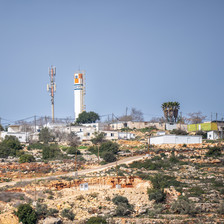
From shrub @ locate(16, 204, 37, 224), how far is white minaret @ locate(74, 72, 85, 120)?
63.1m

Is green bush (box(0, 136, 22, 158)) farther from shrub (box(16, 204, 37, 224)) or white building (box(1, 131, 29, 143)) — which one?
shrub (box(16, 204, 37, 224))

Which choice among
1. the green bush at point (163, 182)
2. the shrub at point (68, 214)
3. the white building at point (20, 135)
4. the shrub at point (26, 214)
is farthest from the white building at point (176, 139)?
the shrub at point (26, 214)

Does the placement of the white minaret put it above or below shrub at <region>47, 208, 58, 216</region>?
above

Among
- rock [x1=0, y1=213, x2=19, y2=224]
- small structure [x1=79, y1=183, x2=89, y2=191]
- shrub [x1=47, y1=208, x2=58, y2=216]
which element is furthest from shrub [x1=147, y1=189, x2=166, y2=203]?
rock [x1=0, y1=213, x2=19, y2=224]

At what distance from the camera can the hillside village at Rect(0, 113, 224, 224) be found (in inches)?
1184

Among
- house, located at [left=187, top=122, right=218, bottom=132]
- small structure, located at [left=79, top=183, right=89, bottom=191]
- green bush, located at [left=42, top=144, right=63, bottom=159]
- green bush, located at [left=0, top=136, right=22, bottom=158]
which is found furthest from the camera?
house, located at [left=187, top=122, right=218, bottom=132]

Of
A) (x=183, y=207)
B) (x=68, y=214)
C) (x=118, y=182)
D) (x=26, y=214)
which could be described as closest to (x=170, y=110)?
(x=118, y=182)

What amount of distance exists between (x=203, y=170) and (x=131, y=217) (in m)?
15.7

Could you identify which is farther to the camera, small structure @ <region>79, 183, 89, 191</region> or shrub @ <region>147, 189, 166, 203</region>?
small structure @ <region>79, 183, 89, 191</region>

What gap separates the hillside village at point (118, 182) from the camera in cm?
3008

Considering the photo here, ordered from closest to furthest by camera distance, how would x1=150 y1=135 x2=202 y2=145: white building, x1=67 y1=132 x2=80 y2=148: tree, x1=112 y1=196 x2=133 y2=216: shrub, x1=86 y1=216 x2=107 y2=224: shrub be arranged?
x1=86 y1=216 x2=107 y2=224: shrub < x1=112 y1=196 x2=133 y2=216: shrub < x1=150 y1=135 x2=202 y2=145: white building < x1=67 y1=132 x2=80 y2=148: tree

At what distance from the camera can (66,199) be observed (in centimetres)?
3253

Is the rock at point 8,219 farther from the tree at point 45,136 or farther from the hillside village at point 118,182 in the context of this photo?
the tree at point 45,136

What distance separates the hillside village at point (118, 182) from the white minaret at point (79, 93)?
28417 millimetres
